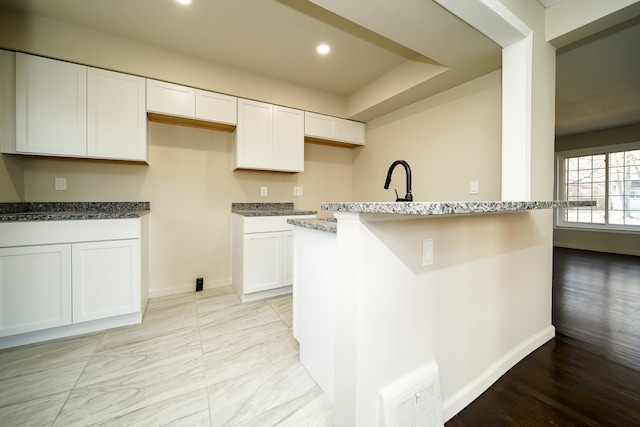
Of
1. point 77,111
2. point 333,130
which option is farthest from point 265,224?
point 77,111

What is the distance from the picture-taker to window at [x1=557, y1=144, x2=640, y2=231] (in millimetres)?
4984

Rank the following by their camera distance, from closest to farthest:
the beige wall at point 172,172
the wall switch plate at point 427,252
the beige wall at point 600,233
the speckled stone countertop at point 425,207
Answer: the speckled stone countertop at point 425,207, the wall switch plate at point 427,252, the beige wall at point 172,172, the beige wall at point 600,233

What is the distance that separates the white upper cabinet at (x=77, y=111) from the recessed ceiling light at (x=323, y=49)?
1721mm

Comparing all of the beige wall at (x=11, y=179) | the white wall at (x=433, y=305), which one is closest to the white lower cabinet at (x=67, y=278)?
the beige wall at (x=11, y=179)

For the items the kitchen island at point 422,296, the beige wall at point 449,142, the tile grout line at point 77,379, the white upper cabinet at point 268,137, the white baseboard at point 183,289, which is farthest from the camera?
the white upper cabinet at point 268,137

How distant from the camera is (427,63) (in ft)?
8.02

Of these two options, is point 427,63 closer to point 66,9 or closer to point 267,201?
point 267,201

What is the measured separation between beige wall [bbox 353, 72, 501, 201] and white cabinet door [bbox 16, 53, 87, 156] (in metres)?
3.19

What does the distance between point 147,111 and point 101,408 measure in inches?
93.3

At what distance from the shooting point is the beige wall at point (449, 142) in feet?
7.64

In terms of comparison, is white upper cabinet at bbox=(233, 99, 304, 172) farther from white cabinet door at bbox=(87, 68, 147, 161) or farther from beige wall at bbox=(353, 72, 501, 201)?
beige wall at bbox=(353, 72, 501, 201)

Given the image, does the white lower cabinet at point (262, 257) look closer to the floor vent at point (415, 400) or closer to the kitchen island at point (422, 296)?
the kitchen island at point (422, 296)

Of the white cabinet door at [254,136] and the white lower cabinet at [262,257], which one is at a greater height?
the white cabinet door at [254,136]

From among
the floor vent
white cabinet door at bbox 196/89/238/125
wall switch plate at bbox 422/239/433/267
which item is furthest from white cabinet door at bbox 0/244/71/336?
wall switch plate at bbox 422/239/433/267
